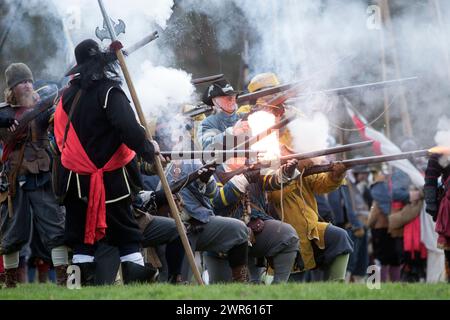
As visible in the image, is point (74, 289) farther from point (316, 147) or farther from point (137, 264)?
point (316, 147)

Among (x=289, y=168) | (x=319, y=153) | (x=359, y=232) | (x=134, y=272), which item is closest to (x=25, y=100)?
(x=134, y=272)

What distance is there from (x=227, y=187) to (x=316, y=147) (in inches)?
40.1

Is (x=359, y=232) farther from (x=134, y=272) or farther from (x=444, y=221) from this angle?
(x=134, y=272)

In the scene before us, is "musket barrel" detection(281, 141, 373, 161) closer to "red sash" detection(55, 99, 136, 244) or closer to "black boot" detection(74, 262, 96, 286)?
"red sash" detection(55, 99, 136, 244)

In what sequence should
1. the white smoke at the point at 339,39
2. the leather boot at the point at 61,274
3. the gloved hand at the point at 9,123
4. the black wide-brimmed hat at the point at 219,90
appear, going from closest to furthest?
the leather boot at the point at 61,274 → the gloved hand at the point at 9,123 → the black wide-brimmed hat at the point at 219,90 → the white smoke at the point at 339,39

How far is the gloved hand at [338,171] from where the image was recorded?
380 inches

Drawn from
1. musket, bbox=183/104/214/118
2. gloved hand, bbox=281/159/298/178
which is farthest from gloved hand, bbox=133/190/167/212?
musket, bbox=183/104/214/118

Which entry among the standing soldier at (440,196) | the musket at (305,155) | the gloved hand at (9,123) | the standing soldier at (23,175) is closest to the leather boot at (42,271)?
the standing soldier at (23,175)

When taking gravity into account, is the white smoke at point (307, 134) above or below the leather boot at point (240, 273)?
above

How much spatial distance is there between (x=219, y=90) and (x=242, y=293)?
3.49 metres

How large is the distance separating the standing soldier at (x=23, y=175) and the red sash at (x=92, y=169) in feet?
4.88

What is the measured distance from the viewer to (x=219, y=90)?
10.3m

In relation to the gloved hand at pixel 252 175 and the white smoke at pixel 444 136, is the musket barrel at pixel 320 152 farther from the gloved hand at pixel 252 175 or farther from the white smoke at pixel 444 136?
the white smoke at pixel 444 136

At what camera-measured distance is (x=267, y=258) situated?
9.91 metres
